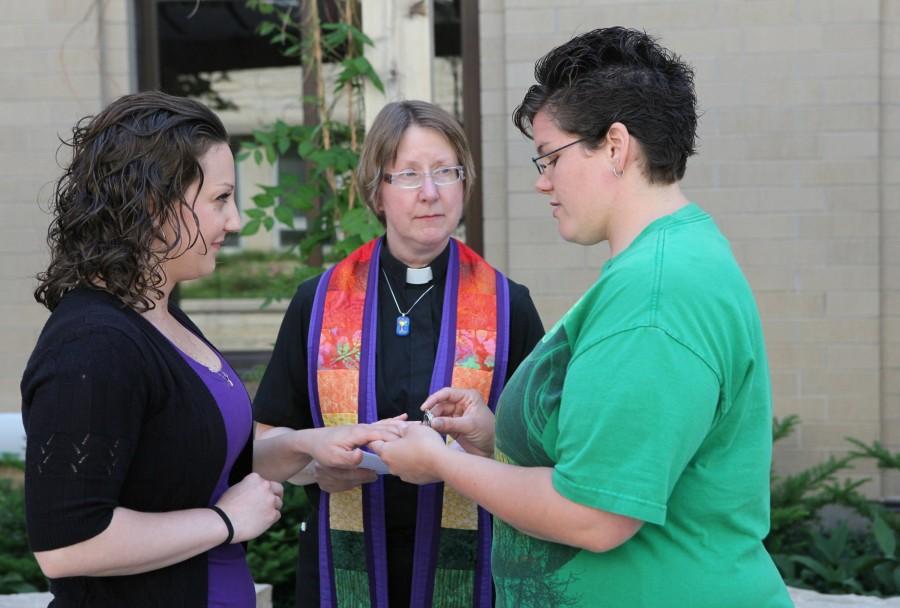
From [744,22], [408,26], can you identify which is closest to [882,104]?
[744,22]

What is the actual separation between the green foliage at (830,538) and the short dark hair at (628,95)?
3.19 m

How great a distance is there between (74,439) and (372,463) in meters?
0.94

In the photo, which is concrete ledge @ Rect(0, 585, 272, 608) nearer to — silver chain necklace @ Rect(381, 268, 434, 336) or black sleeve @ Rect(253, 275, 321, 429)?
black sleeve @ Rect(253, 275, 321, 429)

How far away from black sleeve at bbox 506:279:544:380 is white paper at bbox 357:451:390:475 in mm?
513

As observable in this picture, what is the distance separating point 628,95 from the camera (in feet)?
5.91

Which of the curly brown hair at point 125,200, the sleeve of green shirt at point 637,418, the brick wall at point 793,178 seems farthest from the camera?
the brick wall at point 793,178

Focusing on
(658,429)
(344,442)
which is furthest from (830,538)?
(658,429)

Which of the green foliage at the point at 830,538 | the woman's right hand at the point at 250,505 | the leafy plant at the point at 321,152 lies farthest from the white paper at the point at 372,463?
the green foliage at the point at 830,538

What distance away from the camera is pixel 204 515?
6.46ft

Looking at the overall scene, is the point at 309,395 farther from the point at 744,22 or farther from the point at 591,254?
the point at 744,22

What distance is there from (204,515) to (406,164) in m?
1.24

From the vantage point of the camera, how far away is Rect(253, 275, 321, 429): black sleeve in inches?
115

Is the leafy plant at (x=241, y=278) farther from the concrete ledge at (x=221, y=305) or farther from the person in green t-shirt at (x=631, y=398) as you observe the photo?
the person in green t-shirt at (x=631, y=398)

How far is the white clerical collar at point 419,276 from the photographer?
297cm
